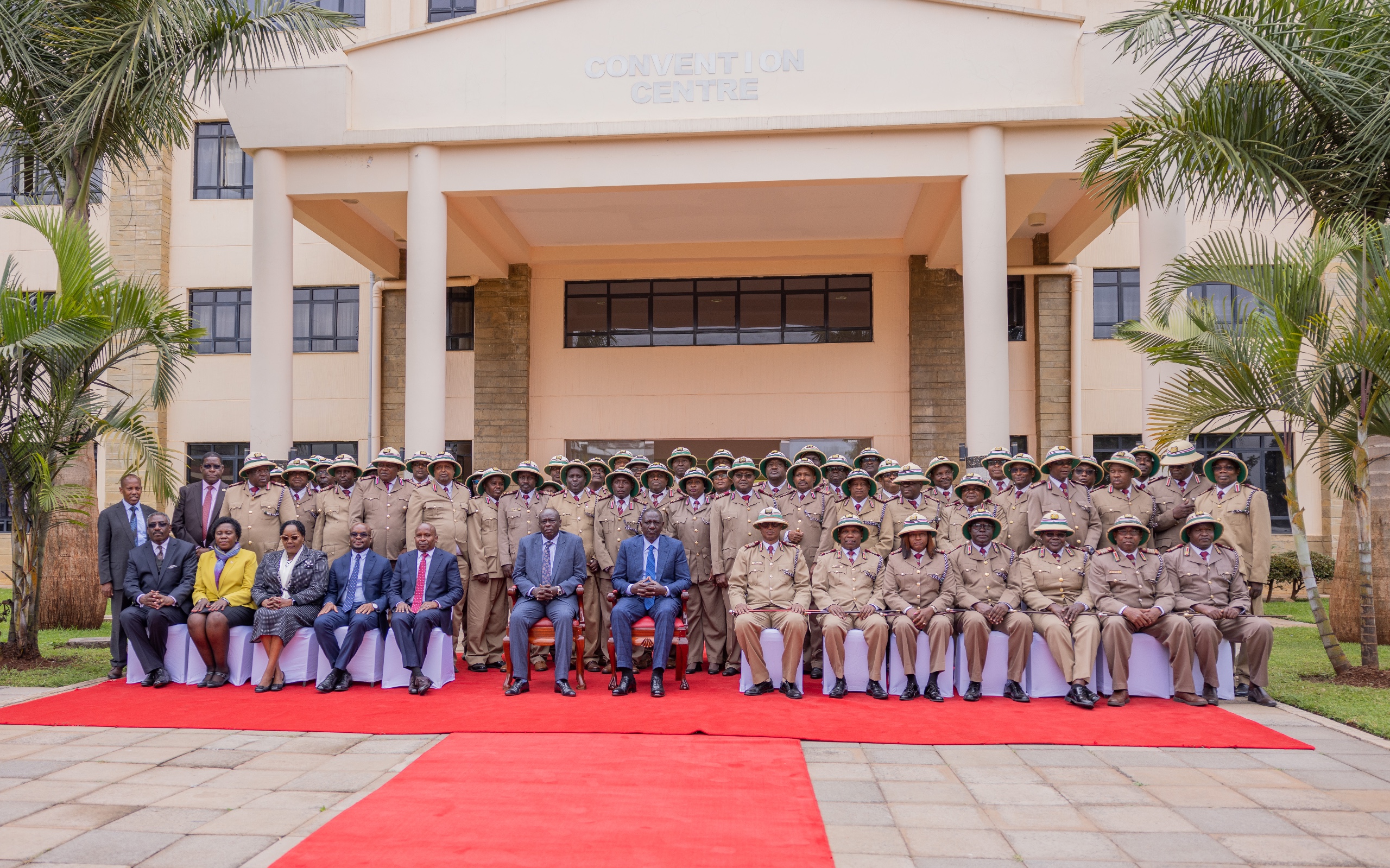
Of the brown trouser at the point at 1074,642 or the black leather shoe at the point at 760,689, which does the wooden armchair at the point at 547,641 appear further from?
the brown trouser at the point at 1074,642

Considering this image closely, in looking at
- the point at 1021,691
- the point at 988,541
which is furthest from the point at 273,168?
the point at 1021,691

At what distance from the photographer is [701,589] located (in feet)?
29.1

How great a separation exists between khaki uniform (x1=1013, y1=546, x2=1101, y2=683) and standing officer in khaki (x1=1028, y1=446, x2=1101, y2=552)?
599 mm

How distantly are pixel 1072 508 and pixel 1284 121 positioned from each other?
142 inches

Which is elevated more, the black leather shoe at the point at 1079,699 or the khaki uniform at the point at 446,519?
the khaki uniform at the point at 446,519

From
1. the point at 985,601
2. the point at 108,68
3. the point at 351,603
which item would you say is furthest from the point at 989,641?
the point at 108,68

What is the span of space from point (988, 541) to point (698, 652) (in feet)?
8.98

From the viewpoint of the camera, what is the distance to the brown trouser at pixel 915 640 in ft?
24.5

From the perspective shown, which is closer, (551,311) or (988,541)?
(988,541)

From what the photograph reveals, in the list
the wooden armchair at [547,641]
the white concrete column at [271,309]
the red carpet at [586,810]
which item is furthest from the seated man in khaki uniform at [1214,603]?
the white concrete column at [271,309]

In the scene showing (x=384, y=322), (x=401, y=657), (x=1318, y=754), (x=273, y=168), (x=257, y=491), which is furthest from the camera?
(x=384, y=322)

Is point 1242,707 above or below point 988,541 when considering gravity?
below

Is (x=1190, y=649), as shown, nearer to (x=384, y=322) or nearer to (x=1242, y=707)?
(x=1242, y=707)

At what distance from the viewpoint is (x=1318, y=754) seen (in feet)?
18.7
